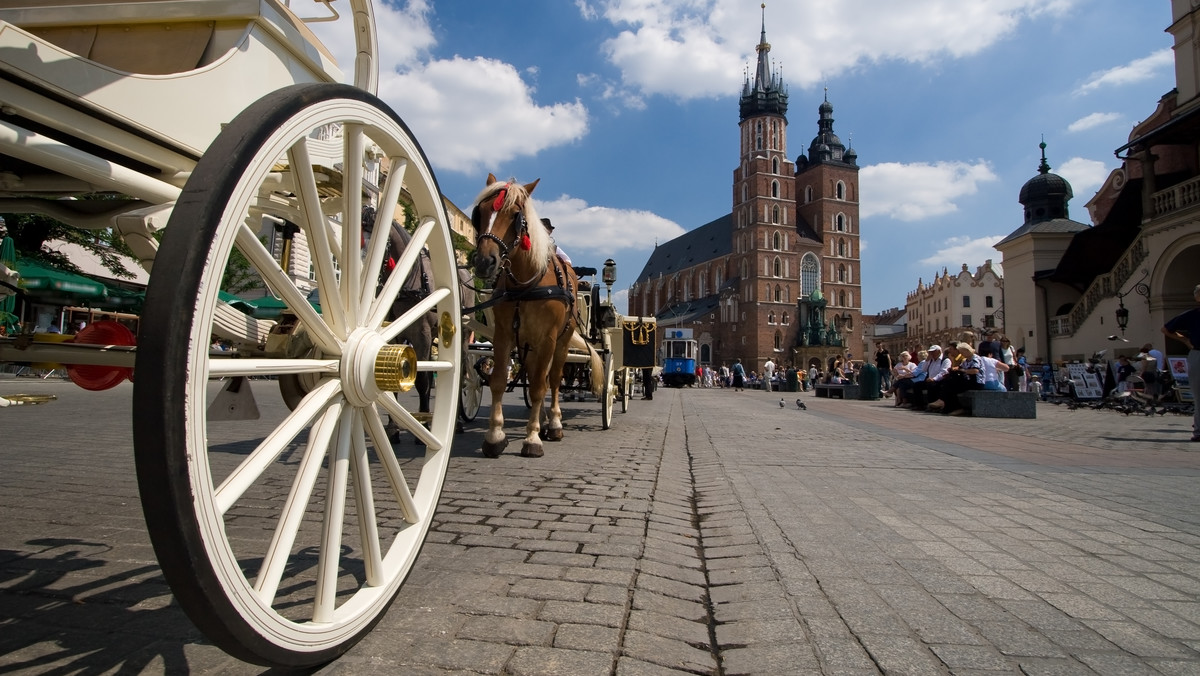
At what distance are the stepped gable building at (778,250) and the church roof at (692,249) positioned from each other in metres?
0.50

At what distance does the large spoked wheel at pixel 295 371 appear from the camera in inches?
41.5

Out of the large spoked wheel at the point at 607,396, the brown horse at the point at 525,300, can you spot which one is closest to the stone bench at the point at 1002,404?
the large spoked wheel at the point at 607,396

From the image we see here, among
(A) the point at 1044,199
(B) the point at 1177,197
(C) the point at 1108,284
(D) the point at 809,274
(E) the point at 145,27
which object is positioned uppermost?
(D) the point at 809,274

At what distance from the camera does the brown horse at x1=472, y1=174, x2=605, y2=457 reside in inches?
197

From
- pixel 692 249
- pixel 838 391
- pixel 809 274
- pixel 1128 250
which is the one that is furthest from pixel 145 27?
→ pixel 692 249

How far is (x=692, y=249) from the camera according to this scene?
370ft

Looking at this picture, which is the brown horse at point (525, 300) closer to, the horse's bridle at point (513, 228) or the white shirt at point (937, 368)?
the horse's bridle at point (513, 228)

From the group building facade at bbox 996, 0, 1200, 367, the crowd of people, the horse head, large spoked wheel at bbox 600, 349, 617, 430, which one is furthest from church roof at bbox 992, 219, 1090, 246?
the horse head

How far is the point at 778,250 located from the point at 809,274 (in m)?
6.47

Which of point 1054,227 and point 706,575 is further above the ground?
point 1054,227

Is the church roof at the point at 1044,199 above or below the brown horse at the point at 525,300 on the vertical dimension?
above

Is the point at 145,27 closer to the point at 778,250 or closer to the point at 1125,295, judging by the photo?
the point at 1125,295

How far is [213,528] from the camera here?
1.11 metres

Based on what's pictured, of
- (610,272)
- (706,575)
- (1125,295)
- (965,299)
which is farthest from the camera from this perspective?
(965,299)
